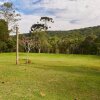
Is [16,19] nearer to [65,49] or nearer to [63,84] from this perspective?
[65,49]

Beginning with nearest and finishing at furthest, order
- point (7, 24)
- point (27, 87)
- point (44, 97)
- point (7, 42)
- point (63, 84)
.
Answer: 1. point (44, 97)
2. point (27, 87)
3. point (63, 84)
4. point (7, 24)
5. point (7, 42)

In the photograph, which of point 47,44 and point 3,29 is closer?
point 3,29

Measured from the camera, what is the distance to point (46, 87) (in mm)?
14703

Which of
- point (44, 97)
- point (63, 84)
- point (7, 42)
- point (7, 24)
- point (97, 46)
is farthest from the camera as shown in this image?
point (97, 46)

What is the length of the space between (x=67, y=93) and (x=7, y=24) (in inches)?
Result: 2554

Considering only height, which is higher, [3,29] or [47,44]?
[3,29]

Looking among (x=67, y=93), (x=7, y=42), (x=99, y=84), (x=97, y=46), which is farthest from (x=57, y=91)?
(x=97, y=46)

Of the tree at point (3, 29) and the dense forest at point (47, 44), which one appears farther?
the dense forest at point (47, 44)

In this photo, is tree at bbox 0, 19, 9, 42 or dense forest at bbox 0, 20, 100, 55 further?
dense forest at bbox 0, 20, 100, 55

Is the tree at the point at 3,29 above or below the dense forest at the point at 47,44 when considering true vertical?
above

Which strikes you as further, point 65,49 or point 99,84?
point 65,49

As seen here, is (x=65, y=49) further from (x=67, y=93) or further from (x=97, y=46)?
(x=67, y=93)

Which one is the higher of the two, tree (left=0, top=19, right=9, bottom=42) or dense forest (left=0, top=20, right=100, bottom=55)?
tree (left=0, top=19, right=9, bottom=42)

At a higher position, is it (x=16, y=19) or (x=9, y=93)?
(x=16, y=19)
